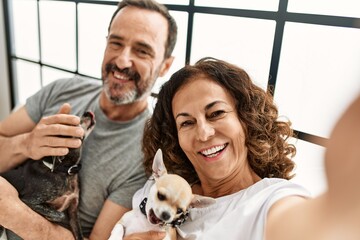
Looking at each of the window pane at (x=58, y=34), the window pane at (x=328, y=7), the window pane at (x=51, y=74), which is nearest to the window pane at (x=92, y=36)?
the window pane at (x=58, y=34)

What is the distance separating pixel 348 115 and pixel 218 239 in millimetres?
593

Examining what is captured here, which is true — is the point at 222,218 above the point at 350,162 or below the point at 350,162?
below

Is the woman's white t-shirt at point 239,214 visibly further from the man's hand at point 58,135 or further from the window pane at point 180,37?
the window pane at point 180,37

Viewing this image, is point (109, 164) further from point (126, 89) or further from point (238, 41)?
point (238, 41)

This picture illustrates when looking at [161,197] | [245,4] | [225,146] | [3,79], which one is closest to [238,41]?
[245,4]

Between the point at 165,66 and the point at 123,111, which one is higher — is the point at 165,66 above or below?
above

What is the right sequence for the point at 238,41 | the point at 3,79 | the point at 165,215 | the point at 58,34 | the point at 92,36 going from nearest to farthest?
the point at 165,215 → the point at 238,41 → the point at 92,36 → the point at 58,34 → the point at 3,79

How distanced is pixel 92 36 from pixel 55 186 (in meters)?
1.40

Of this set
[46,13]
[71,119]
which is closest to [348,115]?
[71,119]

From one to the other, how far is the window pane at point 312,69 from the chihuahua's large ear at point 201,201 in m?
0.52

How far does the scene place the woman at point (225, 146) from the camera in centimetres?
81

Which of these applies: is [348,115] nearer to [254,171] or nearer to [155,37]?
[254,171]

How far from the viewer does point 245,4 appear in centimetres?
138

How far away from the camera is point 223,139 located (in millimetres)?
914
